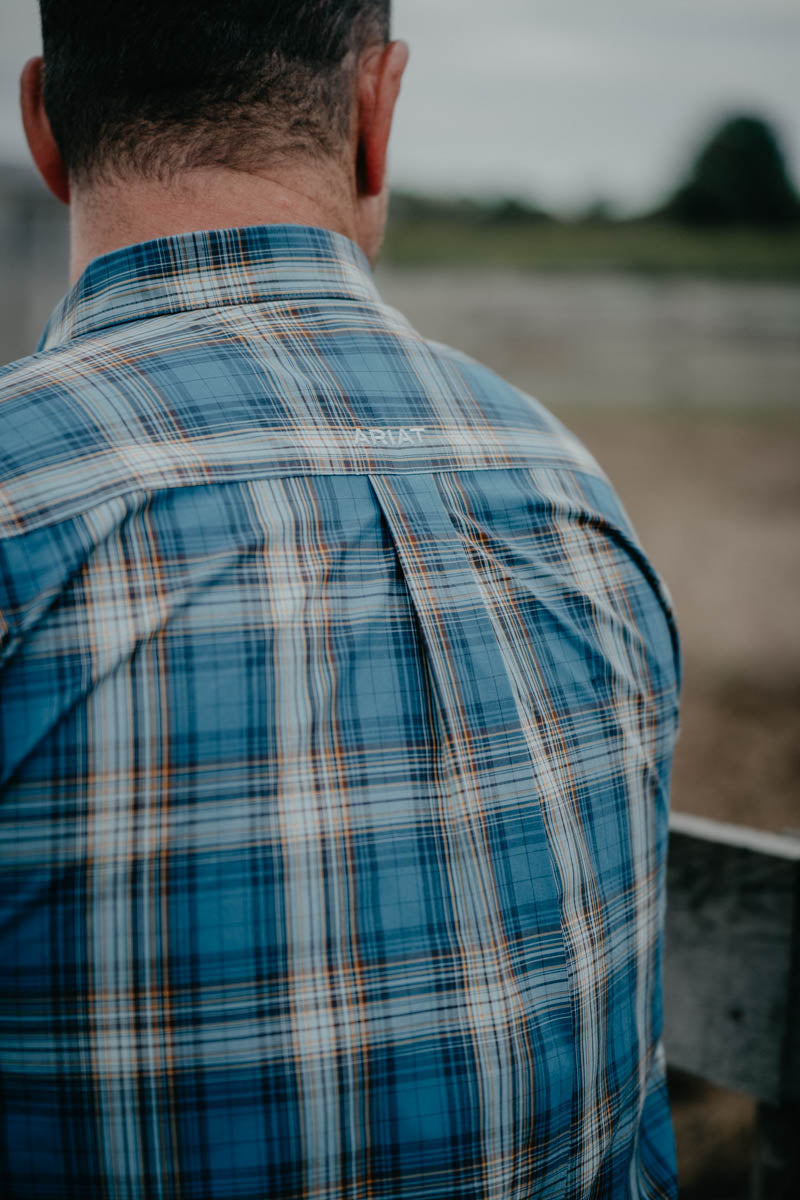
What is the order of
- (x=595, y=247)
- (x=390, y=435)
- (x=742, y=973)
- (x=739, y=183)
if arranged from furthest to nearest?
(x=739, y=183) < (x=595, y=247) < (x=742, y=973) < (x=390, y=435)

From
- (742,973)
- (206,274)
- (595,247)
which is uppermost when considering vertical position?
(595,247)

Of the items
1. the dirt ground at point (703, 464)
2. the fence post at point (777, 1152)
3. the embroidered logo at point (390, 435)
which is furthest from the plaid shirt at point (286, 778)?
the dirt ground at point (703, 464)

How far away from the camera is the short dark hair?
2.89 feet

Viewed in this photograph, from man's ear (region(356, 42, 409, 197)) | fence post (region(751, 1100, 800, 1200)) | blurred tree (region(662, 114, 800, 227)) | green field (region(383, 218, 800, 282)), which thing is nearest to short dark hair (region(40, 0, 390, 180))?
man's ear (region(356, 42, 409, 197))

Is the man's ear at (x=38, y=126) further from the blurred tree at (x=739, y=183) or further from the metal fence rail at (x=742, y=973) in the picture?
the blurred tree at (x=739, y=183)

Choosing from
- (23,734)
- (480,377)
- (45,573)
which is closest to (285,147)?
(480,377)

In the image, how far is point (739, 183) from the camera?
1870 cm

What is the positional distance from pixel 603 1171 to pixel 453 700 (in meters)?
0.50

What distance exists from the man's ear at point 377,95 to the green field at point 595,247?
1574 cm

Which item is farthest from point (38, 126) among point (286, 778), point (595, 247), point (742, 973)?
point (595, 247)

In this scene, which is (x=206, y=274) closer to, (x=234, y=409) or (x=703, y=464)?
(x=234, y=409)

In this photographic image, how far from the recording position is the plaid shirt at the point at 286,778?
2.32ft

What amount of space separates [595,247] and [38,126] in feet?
56.8

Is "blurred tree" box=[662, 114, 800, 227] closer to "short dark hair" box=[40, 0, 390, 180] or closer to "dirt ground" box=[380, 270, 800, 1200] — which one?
"dirt ground" box=[380, 270, 800, 1200]
